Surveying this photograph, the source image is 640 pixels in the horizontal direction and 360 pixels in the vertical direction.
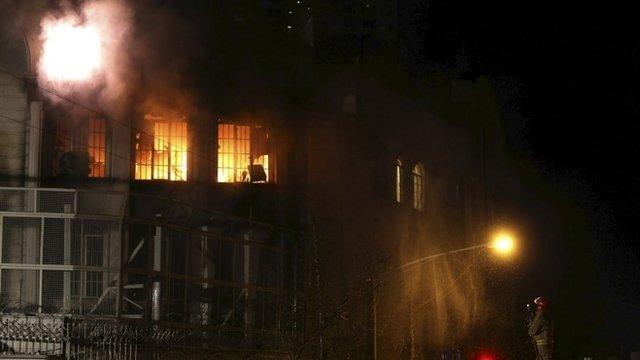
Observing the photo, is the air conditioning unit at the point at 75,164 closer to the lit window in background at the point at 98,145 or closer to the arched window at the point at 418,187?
the lit window in background at the point at 98,145

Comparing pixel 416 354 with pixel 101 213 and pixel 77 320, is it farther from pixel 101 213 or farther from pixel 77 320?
pixel 77 320

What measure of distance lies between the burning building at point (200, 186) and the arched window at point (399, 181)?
2132mm

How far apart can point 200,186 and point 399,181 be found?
9.51m

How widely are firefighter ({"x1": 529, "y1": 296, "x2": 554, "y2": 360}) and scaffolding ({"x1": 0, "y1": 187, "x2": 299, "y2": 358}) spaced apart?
876 cm

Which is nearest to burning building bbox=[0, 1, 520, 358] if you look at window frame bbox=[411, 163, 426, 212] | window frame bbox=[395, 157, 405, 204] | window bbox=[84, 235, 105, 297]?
window bbox=[84, 235, 105, 297]

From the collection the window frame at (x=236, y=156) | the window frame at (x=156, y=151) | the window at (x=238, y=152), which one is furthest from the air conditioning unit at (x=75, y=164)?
the window at (x=238, y=152)

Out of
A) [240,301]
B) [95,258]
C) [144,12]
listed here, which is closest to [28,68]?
[144,12]

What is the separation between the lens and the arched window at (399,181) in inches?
1554

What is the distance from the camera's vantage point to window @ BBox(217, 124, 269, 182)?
33.3 m

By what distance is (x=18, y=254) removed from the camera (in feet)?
98.4

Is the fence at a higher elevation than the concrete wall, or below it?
below

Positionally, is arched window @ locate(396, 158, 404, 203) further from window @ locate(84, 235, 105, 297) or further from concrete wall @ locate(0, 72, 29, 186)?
concrete wall @ locate(0, 72, 29, 186)

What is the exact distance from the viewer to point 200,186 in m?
32.7

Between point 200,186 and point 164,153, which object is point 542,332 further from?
point 164,153
